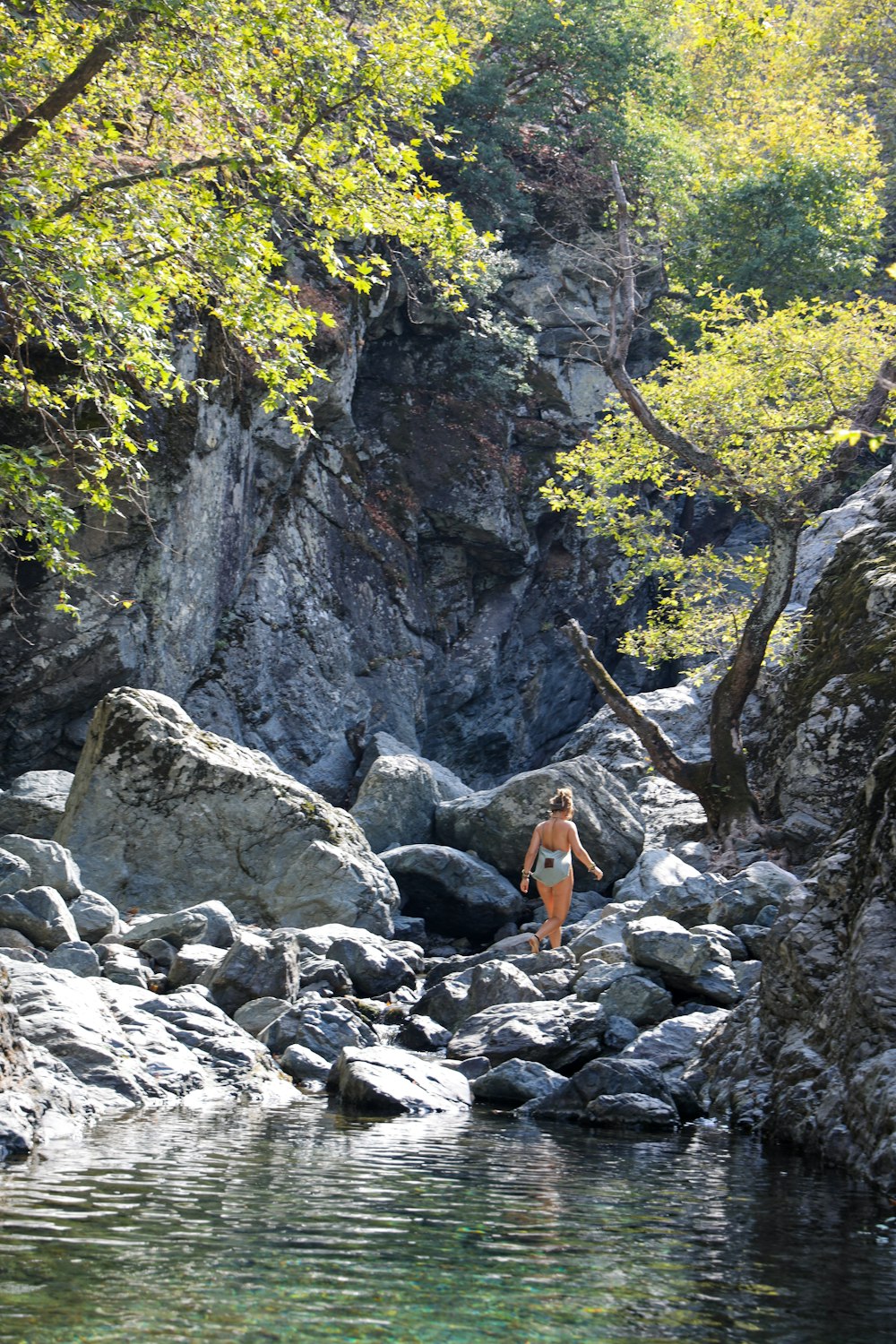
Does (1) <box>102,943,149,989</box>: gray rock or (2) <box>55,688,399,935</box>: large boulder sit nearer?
(1) <box>102,943,149,989</box>: gray rock

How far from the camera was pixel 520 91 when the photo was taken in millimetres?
34219

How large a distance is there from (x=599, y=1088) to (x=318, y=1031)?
8.52 feet

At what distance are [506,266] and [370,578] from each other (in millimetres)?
8424

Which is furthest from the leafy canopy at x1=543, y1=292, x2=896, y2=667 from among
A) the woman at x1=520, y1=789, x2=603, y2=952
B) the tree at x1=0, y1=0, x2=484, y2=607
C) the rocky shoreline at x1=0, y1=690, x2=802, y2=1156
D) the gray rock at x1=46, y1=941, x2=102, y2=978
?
the gray rock at x1=46, y1=941, x2=102, y2=978

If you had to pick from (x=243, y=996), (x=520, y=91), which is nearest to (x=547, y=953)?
(x=243, y=996)

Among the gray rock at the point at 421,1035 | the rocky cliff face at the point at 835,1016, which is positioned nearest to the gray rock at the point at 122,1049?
the gray rock at the point at 421,1035

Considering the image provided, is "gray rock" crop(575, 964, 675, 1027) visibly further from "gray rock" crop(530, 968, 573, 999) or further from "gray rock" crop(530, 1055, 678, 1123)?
"gray rock" crop(530, 1055, 678, 1123)

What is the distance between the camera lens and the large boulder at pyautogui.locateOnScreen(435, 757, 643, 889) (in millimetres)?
18344

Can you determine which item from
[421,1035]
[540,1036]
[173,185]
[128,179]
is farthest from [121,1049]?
[173,185]

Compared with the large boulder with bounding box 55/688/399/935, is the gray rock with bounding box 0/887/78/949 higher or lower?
lower

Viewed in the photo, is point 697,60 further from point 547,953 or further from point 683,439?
point 547,953

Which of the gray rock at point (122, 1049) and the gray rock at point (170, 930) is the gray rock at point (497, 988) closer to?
the gray rock at point (122, 1049)

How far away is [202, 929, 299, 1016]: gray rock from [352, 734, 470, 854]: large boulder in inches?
346

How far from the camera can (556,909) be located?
14266 millimetres
